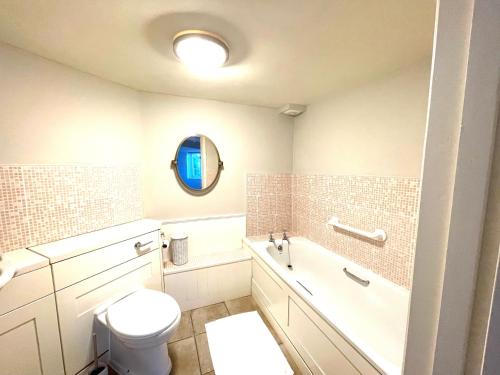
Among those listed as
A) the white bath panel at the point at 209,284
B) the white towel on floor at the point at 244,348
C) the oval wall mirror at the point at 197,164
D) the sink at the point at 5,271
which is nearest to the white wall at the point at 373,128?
the oval wall mirror at the point at 197,164

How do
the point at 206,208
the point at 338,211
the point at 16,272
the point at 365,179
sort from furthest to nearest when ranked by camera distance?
the point at 206,208 → the point at 338,211 → the point at 365,179 → the point at 16,272

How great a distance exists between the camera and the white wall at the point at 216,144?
6.59ft

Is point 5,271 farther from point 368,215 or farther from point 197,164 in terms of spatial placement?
point 368,215

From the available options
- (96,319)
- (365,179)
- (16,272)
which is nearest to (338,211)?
(365,179)

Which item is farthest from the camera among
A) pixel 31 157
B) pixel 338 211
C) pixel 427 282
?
pixel 338 211

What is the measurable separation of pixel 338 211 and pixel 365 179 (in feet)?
1.39

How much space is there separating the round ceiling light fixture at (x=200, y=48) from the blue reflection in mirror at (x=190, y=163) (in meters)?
0.85

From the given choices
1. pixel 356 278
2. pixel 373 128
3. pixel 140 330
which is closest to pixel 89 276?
pixel 140 330

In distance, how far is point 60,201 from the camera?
141cm

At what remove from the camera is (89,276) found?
1324 millimetres

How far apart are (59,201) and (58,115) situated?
2.00 ft

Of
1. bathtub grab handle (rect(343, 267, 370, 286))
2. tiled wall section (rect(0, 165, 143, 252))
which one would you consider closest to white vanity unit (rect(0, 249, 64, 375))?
tiled wall section (rect(0, 165, 143, 252))

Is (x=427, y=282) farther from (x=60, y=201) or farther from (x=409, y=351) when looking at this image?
(x=60, y=201)

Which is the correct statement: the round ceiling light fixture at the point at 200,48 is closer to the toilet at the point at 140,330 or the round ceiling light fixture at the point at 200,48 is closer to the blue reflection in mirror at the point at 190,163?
the blue reflection in mirror at the point at 190,163
